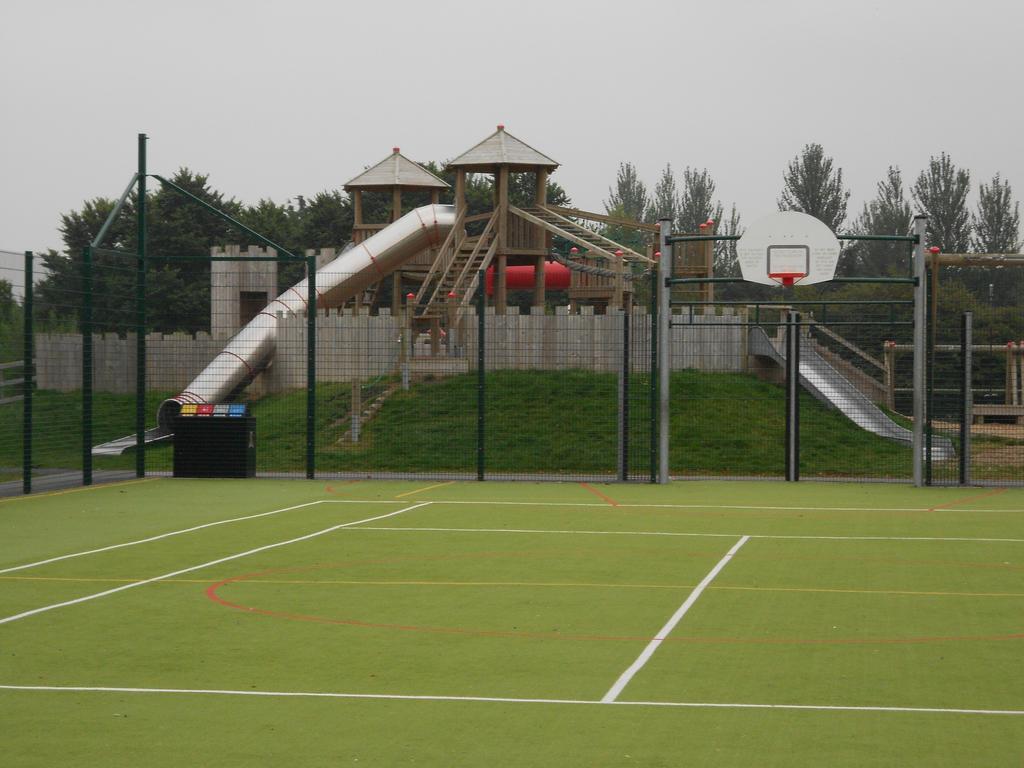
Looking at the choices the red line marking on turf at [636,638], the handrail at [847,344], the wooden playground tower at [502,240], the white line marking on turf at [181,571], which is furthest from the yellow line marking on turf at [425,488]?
the wooden playground tower at [502,240]

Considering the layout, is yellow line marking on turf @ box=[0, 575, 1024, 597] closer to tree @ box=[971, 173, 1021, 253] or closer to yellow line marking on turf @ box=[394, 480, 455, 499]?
yellow line marking on turf @ box=[394, 480, 455, 499]

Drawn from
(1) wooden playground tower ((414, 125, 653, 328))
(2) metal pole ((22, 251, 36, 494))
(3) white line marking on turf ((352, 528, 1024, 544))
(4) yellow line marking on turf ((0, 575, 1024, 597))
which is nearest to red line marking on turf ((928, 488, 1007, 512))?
(3) white line marking on turf ((352, 528, 1024, 544))

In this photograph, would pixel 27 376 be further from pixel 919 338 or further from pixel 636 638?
pixel 919 338

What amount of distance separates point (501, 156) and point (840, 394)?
11607 mm

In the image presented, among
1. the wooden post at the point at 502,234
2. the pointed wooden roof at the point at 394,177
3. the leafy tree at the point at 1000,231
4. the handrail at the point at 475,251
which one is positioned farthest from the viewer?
the leafy tree at the point at 1000,231

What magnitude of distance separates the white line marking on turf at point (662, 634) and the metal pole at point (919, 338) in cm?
817

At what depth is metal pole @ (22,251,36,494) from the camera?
17578 mm

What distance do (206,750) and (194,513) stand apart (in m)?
10.2

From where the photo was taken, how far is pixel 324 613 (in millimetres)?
9055

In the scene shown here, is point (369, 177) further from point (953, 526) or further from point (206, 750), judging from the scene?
point (206, 750)

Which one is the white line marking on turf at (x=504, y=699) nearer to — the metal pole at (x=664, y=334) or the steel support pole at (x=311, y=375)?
the metal pole at (x=664, y=334)

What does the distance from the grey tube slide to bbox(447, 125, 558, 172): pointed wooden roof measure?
6.29 ft

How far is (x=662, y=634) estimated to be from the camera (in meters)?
8.30

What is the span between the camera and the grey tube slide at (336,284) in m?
28.9
